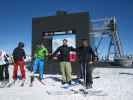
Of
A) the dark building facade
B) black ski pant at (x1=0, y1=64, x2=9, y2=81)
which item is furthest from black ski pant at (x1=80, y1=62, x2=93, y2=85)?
black ski pant at (x1=0, y1=64, x2=9, y2=81)

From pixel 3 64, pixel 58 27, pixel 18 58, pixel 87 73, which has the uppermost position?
pixel 58 27

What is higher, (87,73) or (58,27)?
(58,27)

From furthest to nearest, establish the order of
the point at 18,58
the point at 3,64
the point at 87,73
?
the point at 3,64 → the point at 18,58 → the point at 87,73

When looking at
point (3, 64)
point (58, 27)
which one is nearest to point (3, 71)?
point (3, 64)

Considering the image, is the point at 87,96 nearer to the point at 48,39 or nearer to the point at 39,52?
the point at 39,52

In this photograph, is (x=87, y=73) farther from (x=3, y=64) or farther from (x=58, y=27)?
(x=58, y=27)

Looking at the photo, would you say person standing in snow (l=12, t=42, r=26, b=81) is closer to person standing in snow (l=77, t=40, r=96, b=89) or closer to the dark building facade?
person standing in snow (l=77, t=40, r=96, b=89)

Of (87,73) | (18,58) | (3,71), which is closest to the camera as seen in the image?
(87,73)

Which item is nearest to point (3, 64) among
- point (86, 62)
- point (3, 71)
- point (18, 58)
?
point (3, 71)

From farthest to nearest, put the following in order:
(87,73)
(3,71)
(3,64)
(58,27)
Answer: (58,27), (3,71), (3,64), (87,73)

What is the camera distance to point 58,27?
32.1 ft

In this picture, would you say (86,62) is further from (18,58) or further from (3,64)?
(3,64)

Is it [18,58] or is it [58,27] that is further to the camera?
[58,27]

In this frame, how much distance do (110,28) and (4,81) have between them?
1801 cm
